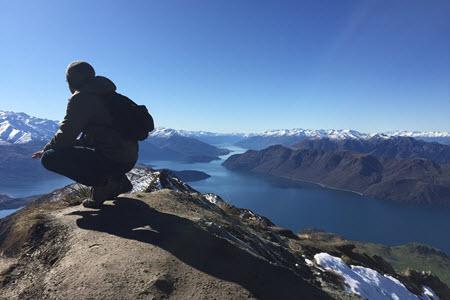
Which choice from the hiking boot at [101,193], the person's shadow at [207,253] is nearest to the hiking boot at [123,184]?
the hiking boot at [101,193]

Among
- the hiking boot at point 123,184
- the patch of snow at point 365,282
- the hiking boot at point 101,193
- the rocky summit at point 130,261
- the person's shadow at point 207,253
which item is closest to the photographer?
the rocky summit at point 130,261

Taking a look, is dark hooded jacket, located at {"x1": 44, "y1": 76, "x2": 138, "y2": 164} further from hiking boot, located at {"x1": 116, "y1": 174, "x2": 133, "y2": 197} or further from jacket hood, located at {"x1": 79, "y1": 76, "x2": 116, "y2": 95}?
hiking boot, located at {"x1": 116, "y1": 174, "x2": 133, "y2": 197}

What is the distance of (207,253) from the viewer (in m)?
8.69

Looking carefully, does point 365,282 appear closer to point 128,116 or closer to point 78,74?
point 128,116

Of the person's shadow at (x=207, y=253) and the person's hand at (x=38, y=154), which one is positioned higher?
the person's hand at (x=38, y=154)

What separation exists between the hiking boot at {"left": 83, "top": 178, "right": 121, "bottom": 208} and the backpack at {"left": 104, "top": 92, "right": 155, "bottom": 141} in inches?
72.7

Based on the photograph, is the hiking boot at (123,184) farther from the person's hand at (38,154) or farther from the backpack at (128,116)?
the person's hand at (38,154)

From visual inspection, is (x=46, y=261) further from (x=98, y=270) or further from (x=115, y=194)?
(x=115, y=194)

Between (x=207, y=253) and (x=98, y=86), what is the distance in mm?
4862

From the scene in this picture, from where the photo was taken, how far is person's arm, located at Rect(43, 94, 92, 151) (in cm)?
954

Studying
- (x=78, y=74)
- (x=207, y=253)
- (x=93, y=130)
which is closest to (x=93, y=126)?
(x=93, y=130)

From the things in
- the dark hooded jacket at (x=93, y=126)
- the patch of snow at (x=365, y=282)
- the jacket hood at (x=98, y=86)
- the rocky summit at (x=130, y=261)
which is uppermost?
the jacket hood at (x=98, y=86)

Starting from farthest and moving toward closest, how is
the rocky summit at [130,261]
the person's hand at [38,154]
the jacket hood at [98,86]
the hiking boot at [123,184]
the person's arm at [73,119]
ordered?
the hiking boot at [123,184], the person's hand at [38,154], the jacket hood at [98,86], the person's arm at [73,119], the rocky summit at [130,261]

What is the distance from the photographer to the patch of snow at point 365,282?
16.8m
